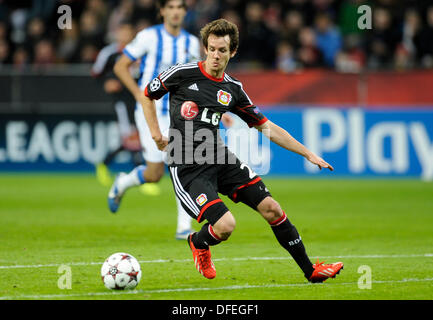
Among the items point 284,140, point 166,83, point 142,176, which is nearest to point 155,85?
point 166,83

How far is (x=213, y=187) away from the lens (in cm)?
651

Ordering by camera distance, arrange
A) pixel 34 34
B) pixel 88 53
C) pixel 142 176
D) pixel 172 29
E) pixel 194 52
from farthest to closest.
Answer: pixel 34 34
pixel 88 53
pixel 142 176
pixel 194 52
pixel 172 29

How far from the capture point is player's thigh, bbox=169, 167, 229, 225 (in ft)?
20.8

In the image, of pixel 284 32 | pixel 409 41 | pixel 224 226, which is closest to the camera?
pixel 224 226

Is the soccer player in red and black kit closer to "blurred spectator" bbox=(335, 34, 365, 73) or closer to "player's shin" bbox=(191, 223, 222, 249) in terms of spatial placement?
"player's shin" bbox=(191, 223, 222, 249)

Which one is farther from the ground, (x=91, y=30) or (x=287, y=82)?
(x=91, y=30)

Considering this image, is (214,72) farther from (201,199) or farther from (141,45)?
(141,45)

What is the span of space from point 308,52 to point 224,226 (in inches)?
466

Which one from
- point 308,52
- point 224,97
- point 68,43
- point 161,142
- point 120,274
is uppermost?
point 68,43

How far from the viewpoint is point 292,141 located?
6.69 m

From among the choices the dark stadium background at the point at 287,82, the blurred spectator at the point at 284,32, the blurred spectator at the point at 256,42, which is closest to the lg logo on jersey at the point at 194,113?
the dark stadium background at the point at 287,82

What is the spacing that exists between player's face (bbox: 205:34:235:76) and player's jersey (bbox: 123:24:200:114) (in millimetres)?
2713

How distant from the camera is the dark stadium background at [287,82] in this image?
52.3 ft

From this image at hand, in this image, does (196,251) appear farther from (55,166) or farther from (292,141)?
(55,166)
